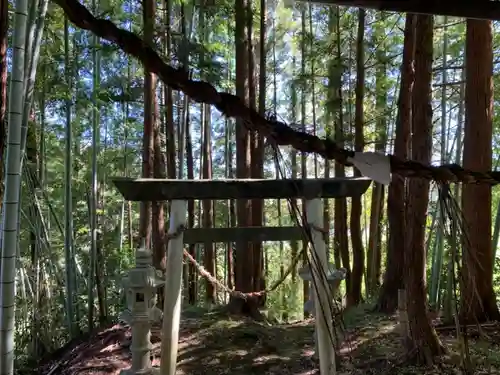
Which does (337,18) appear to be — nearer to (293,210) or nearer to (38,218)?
(38,218)

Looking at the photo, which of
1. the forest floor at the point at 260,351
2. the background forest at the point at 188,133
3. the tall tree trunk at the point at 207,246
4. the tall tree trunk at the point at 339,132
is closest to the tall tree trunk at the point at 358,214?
the background forest at the point at 188,133

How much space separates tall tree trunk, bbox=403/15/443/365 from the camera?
349cm

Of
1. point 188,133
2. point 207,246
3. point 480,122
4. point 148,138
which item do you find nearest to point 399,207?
point 480,122

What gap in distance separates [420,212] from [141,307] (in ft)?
7.08

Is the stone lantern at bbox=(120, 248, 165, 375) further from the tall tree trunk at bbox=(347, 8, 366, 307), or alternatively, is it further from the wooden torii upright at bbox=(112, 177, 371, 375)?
the tall tree trunk at bbox=(347, 8, 366, 307)

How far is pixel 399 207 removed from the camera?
527cm

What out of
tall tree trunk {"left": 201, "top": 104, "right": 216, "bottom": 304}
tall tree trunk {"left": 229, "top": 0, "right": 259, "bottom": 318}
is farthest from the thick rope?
tall tree trunk {"left": 201, "top": 104, "right": 216, "bottom": 304}

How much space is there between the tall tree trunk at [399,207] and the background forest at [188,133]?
0.06 ft

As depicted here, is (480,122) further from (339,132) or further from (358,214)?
(339,132)

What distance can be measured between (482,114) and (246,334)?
339 cm

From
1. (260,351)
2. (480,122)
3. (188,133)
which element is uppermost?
(188,133)

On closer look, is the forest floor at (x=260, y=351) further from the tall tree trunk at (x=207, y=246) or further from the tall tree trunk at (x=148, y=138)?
the tall tree trunk at (x=207, y=246)

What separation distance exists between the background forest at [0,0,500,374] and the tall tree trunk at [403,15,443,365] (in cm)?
2

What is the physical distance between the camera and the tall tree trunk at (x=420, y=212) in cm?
349
